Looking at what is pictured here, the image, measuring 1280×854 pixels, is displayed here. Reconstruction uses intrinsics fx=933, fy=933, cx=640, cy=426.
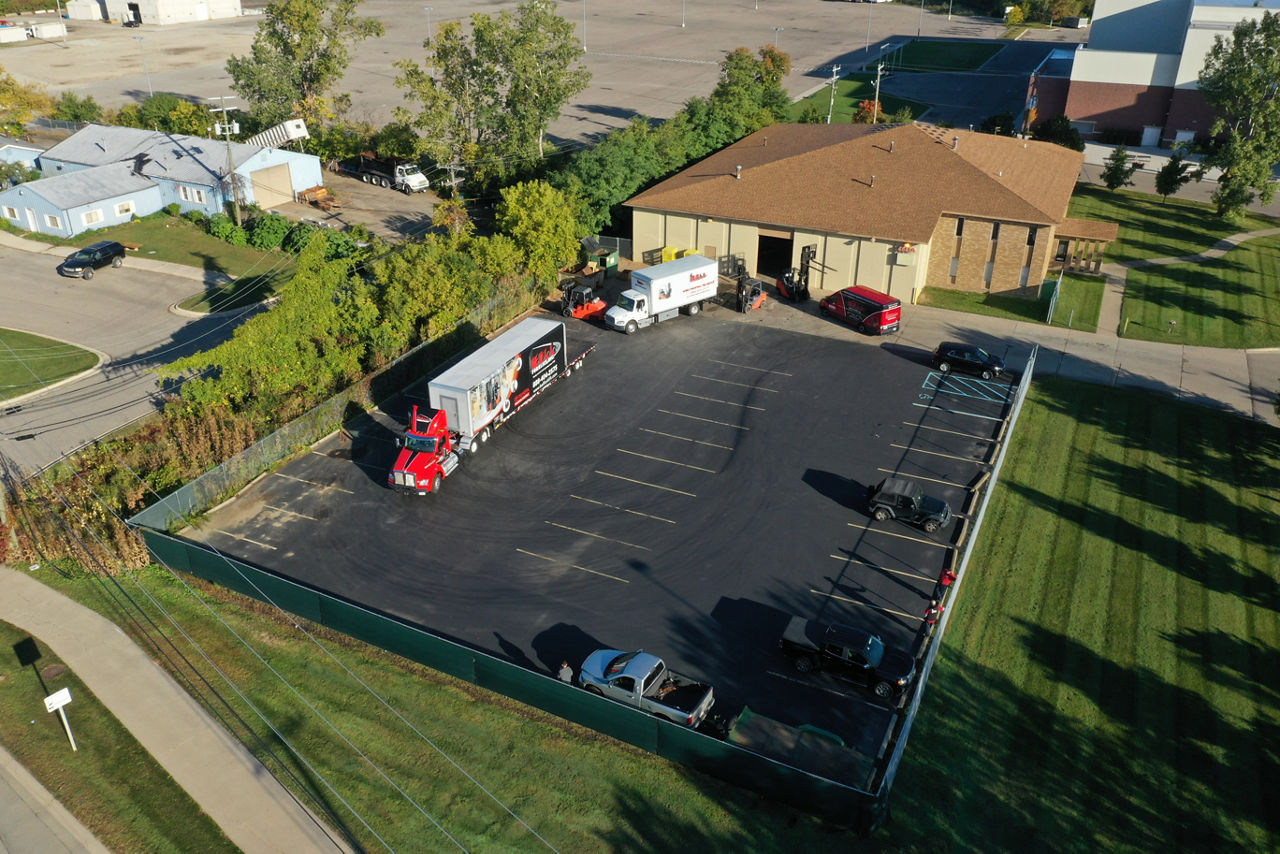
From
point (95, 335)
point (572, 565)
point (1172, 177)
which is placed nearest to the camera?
point (572, 565)

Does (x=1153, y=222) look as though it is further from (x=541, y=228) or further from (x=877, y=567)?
(x=877, y=567)

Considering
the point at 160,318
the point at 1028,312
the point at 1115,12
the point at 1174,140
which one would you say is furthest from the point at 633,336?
the point at 1115,12

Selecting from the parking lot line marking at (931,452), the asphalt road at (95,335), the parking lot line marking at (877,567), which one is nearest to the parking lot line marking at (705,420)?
the parking lot line marking at (931,452)

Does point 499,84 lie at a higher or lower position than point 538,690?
higher

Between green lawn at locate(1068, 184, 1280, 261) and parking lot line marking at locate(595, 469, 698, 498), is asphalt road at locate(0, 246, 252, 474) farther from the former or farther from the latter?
green lawn at locate(1068, 184, 1280, 261)

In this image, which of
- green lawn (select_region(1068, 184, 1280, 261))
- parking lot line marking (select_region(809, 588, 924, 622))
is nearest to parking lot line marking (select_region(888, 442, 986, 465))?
parking lot line marking (select_region(809, 588, 924, 622))

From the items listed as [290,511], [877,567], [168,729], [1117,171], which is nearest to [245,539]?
[290,511]

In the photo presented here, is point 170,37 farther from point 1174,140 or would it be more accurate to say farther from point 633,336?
point 1174,140

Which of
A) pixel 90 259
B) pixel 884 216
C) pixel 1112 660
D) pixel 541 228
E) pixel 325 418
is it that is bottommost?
pixel 1112 660
